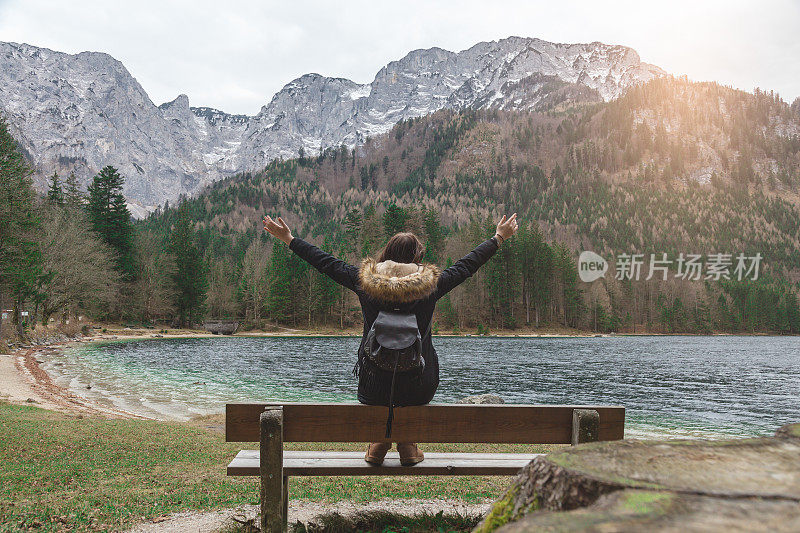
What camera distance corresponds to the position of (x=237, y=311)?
7331 cm

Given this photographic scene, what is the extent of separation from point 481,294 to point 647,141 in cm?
14936

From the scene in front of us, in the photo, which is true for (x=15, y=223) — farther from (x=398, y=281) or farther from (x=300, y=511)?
(x=398, y=281)

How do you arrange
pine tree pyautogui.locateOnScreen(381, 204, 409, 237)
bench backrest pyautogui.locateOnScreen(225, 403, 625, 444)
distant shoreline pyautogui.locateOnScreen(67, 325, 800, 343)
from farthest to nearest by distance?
pine tree pyautogui.locateOnScreen(381, 204, 409, 237), distant shoreline pyautogui.locateOnScreen(67, 325, 800, 343), bench backrest pyautogui.locateOnScreen(225, 403, 625, 444)

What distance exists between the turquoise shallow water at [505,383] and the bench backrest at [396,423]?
1198 centimetres

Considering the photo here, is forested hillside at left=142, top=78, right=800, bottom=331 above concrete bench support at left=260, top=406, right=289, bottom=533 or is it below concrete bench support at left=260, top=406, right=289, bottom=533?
above

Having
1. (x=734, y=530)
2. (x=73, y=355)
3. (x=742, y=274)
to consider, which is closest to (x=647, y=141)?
(x=742, y=274)

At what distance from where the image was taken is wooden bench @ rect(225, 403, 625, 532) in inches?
144

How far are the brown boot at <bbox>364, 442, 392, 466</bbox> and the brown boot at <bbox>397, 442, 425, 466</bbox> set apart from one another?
11 centimetres

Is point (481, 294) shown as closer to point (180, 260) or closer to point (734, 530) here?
point (180, 260)

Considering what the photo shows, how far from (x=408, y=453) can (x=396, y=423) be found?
0.35 m

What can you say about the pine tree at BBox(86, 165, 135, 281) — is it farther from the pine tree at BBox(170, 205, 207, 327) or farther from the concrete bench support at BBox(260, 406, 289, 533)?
the concrete bench support at BBox(260, 406, 289, 533)

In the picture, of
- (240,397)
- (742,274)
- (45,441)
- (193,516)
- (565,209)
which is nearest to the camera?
(193,516)

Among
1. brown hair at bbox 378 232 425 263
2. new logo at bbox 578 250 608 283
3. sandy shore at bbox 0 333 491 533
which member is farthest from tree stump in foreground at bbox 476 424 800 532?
new logo at bbox 578 250 608 283

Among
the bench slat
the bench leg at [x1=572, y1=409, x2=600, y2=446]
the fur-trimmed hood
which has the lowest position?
the bench slat
